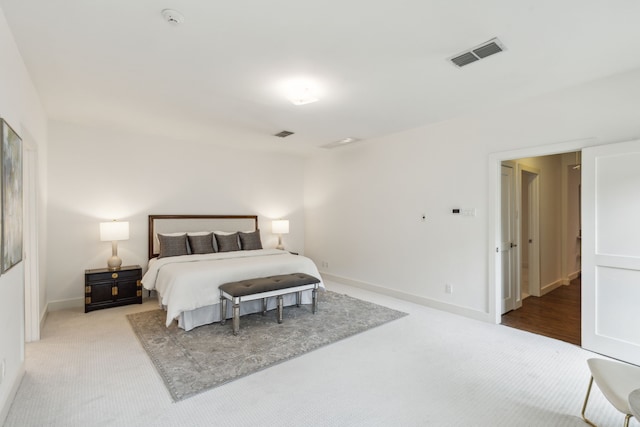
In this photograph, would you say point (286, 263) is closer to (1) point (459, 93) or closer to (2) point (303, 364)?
(2) point (303, 364)

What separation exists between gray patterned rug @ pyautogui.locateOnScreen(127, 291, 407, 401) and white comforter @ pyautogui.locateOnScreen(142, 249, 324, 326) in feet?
1.01

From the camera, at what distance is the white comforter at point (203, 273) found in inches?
138

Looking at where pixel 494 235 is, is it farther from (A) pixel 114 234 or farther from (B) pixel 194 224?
(A) pixel 114 234

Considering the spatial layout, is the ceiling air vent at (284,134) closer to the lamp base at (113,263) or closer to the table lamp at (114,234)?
the table lamp at (114,234)

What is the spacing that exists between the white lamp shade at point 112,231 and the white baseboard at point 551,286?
6.62m

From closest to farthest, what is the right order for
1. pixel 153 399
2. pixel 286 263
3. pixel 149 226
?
pixel 153 399 < pixel 286 263 < pixel 149 226

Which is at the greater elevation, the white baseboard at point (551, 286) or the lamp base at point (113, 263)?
the lamp base at point (113, 263)

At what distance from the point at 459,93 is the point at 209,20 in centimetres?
256

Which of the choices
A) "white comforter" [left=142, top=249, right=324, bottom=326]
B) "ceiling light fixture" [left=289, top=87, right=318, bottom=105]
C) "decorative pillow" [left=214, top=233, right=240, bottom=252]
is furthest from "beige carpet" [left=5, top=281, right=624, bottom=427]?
"ceiling light fixture" [left=289, top=87, right=318, bottom=105]

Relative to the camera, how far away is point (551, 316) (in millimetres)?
4152

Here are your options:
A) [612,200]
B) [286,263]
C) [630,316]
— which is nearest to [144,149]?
[286,263]

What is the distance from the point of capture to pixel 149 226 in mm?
5121

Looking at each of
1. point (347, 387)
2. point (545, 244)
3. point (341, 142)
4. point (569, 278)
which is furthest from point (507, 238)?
point (347, 387)

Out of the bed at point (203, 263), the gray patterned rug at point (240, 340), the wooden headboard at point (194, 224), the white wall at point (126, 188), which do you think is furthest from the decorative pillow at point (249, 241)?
the gray patterned rug at point (240, 340)
